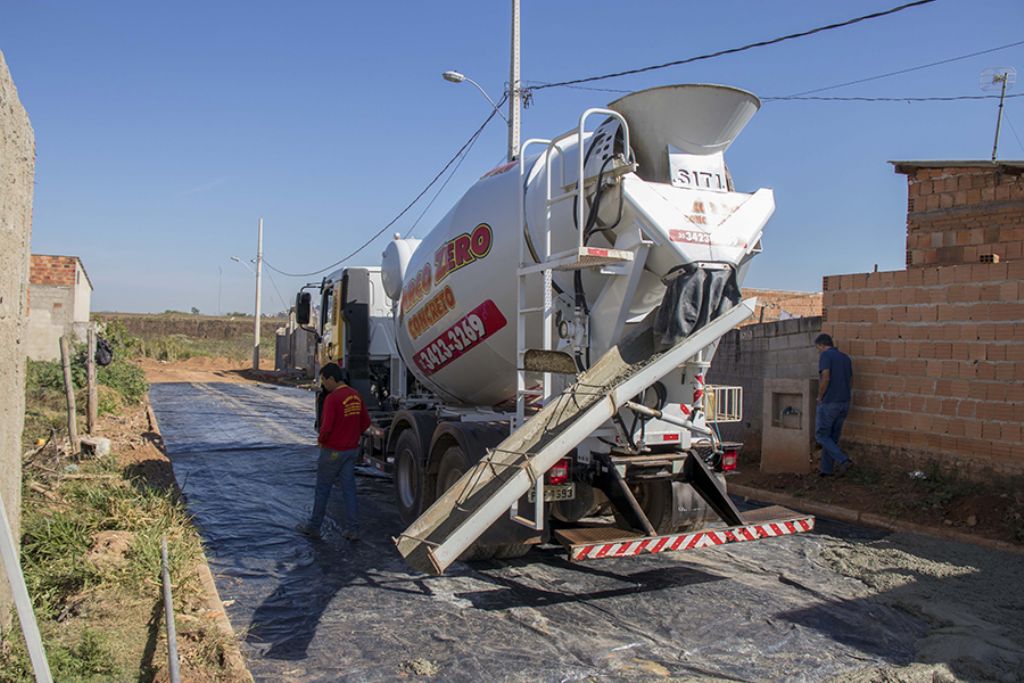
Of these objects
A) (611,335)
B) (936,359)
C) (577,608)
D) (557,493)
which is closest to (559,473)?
(557,493)

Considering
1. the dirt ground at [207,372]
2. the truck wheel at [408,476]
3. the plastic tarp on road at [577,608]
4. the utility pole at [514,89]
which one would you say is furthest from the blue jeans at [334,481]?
the dirt ground at [207,372]

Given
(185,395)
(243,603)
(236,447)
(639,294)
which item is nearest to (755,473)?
(639,294)

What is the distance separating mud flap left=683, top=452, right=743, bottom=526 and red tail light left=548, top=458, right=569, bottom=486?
104 cm

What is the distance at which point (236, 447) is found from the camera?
13430 millimetres

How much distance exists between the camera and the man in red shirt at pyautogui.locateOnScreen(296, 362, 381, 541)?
764 centimetres

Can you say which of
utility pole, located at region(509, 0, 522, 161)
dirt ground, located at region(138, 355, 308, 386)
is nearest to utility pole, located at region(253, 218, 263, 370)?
dirt ground, located at region(138, 355, 308, 386)

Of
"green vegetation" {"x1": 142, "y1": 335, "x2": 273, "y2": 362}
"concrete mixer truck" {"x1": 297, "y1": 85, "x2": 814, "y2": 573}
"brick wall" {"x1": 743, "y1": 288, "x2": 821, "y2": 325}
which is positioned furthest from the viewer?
"green vegetation" {"x1": 142, "y1": 335, "x2": 273, "y2": 362}

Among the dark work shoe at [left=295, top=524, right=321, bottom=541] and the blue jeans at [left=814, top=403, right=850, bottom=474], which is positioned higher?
the blue jeans at [left=814, top=403, right=850, bottom=474]

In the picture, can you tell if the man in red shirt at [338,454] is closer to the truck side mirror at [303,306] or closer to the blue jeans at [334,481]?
the blue jeans at [334,481]

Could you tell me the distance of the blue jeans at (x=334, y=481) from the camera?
25.0 ft

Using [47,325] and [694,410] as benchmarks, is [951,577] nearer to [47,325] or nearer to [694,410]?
[694,410]

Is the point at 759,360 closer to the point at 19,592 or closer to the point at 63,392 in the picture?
the point at 19,592

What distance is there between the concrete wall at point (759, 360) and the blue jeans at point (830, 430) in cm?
121

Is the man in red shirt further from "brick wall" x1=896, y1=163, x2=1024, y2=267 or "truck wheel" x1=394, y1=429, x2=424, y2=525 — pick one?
"brick wall" x1=896, y1=163, x2=1024, y2=267
